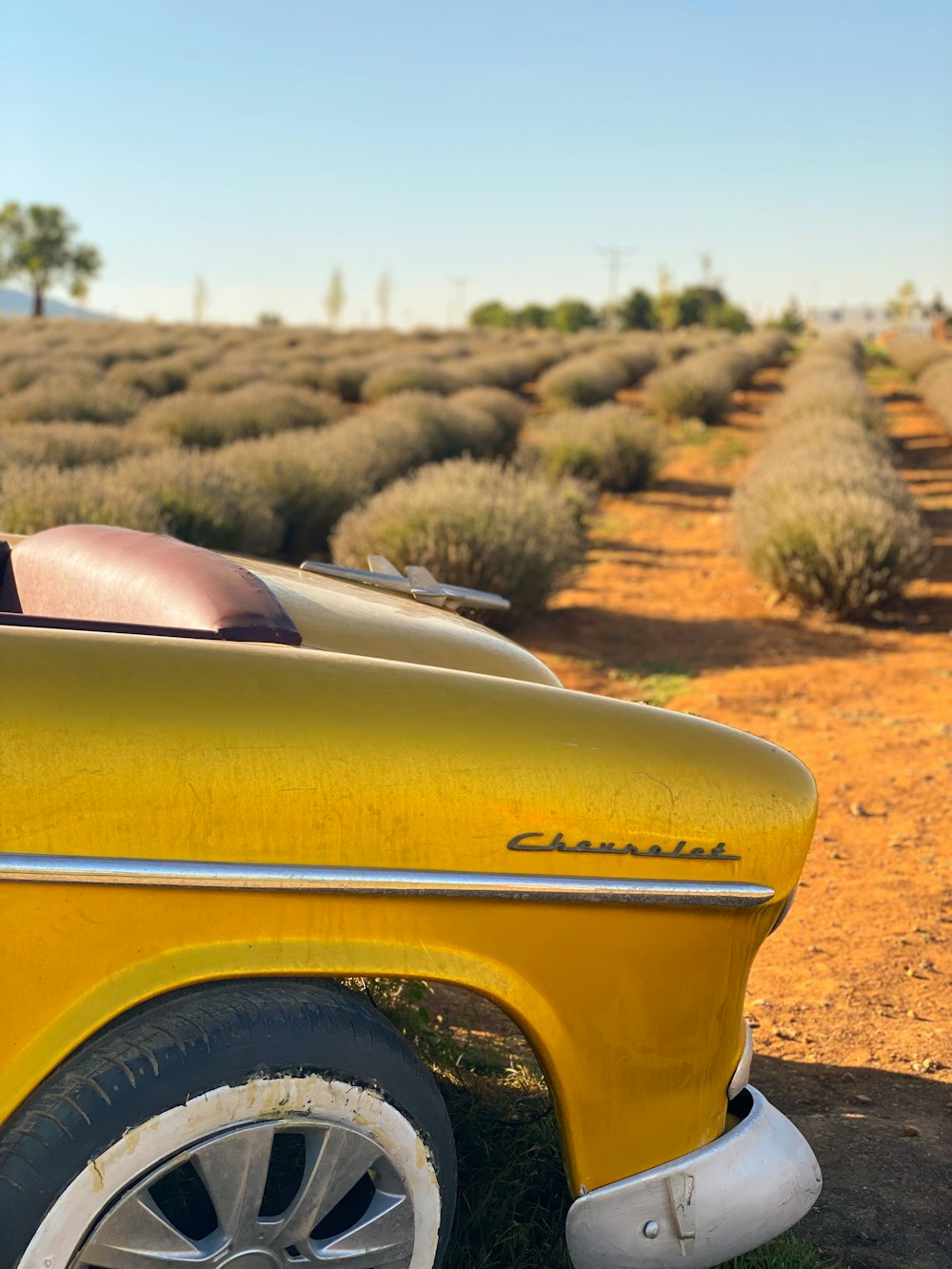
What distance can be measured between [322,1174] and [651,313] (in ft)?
251

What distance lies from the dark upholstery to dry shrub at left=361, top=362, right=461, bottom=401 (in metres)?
20.9

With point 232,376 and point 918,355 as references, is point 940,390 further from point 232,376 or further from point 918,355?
point 232,376

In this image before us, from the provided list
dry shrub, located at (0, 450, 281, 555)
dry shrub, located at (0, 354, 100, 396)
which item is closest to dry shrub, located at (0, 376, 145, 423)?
dry shrub, located at (0, 354, 100, 396)

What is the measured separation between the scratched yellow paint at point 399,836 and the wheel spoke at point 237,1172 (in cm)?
23

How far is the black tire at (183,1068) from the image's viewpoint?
154cm

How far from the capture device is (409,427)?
1515cm

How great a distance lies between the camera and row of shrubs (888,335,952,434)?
72.7 ft

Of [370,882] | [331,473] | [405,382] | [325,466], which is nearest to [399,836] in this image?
[370,882]

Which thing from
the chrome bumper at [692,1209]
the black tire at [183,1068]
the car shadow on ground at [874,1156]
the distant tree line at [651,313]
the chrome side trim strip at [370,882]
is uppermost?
the distant tree line at [651,313]

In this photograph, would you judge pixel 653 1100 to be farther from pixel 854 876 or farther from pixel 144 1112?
pixel 854 876

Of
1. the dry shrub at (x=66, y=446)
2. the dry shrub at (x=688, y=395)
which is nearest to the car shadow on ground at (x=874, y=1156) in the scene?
the dry shrub at (x=66, y=446)

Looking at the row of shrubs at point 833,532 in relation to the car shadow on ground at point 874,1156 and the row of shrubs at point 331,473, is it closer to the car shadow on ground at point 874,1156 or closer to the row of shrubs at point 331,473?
the row of shrubs at point 331,473

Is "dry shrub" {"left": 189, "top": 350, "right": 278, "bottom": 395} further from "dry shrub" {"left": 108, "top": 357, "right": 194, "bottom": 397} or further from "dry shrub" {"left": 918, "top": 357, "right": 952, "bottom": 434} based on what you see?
"dry shrub" {"left": 918, "top": 357, "right": 952, "bottom": 434}

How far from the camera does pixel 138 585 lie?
2.39m
